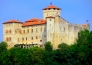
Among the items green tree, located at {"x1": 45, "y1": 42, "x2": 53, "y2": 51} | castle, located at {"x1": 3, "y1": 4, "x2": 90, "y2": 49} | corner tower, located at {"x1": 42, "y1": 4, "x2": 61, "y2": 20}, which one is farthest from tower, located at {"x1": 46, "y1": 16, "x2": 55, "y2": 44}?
corner tower, located at {"x1": 42, "y1": 4, "x2": 61, "y2": 20}

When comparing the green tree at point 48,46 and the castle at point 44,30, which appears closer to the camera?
the green tree at point 48,46

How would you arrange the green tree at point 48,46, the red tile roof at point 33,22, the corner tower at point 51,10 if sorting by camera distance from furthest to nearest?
1. the corner tower at point 51,10
2. the red tile roof at point 33,22
3. the green tree at point 48,46

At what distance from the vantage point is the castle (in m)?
81.2

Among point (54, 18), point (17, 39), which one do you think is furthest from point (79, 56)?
point (17, 39)

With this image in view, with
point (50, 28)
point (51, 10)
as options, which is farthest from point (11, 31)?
point (50, 28)

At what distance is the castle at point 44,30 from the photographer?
81.2 meters

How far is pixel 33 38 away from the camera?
8531 cm

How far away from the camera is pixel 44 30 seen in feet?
274

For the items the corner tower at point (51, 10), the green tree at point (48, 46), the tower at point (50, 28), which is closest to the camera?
the green tree at point (48, 46)

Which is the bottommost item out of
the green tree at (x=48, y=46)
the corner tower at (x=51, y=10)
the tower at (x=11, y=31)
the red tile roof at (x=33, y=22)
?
the green tree at (x=48, y=46)

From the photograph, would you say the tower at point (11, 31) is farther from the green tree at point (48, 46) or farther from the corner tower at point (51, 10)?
the green tree at point (48, 46)

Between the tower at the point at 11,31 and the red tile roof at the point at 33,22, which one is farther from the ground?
the red tile roof at the point at 33,22

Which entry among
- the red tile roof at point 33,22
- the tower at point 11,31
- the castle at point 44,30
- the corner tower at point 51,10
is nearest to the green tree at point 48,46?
the castle at point 44,30

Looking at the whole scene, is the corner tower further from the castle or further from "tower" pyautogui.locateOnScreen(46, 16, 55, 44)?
"tower" pyautogui.locateOnScreen(46, 16, 55, 44)
